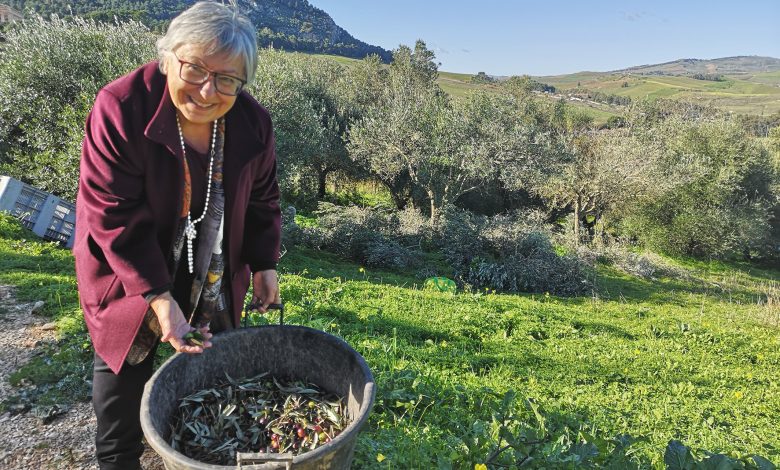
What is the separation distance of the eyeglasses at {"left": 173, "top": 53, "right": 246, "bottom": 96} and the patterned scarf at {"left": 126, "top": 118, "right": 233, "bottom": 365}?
254 millimetres

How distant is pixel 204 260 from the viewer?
196cm

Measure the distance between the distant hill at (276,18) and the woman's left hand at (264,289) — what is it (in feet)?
155

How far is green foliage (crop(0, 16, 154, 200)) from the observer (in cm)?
957

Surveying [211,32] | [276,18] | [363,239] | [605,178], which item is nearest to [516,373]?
[211,32]

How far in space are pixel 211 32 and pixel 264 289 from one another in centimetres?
120

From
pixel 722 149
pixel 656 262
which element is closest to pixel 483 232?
pixel 656 262

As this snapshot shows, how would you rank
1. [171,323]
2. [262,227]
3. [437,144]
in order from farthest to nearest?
1. [437,144]
2. [262,227]
3. [171,323]

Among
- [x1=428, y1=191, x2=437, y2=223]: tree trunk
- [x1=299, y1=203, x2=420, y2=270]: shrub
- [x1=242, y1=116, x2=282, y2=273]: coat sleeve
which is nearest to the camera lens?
[x1=242, y1=116, x2=282, y2=273]: coat sleeve

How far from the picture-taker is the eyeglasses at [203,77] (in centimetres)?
162

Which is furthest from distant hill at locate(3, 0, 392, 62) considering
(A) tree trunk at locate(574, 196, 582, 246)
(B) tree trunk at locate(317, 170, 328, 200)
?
(A) tree trunk at locate(574, 196, 582, 246)

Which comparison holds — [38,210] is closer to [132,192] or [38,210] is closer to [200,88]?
[132,192]

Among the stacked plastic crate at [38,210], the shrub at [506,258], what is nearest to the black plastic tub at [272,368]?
the stacked plastic crate at [38,210]

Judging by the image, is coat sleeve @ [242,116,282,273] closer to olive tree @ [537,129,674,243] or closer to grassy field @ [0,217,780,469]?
grassy field @ [0,217,780,469]

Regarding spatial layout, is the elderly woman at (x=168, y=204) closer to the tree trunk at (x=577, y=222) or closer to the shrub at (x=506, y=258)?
the shrub at (x=506, y=258)
